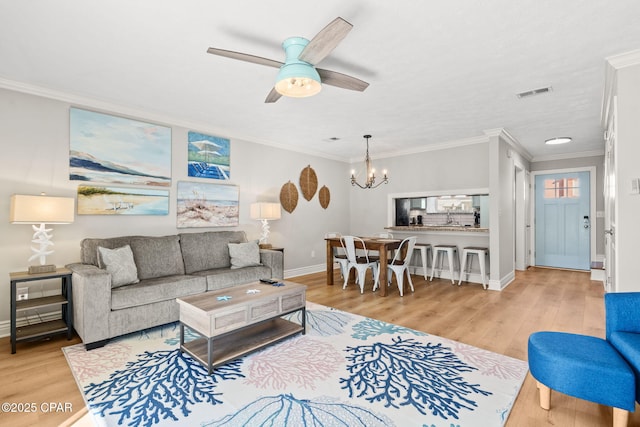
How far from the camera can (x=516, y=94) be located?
343 cm

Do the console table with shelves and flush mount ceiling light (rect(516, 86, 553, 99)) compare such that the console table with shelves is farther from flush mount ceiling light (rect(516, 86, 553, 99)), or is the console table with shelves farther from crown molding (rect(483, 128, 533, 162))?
crown molding (rect(483, 128, 533, 162))

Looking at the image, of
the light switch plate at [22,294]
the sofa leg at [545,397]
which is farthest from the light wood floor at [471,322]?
the light switch plate at [22,294]

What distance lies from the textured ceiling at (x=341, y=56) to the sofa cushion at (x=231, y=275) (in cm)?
203

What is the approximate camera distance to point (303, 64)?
87.8 inches

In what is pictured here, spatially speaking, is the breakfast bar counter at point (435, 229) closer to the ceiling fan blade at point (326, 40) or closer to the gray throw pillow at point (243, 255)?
the gray throw pillow at point (243, 255)

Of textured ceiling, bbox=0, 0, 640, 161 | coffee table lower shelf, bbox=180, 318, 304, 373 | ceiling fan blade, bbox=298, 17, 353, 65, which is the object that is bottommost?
coffee table lower shelf, bbox=180, 318, 304, 373

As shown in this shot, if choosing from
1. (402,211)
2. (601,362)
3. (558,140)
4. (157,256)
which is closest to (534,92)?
(558,140)

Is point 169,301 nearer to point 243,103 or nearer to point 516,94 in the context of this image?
point 243,103

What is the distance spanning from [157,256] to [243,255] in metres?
1.04

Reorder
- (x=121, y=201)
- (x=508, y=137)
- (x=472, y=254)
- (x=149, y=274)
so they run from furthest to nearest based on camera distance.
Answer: (x=472, y=254) < (x=508, y=137) < (x=121, y=201) < (x=149, y=274)

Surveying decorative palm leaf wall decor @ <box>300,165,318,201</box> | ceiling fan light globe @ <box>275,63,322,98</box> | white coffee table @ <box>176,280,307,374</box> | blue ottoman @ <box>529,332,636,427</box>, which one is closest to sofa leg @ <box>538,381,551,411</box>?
blue ottoman @ <box>529,332,636,427</box>

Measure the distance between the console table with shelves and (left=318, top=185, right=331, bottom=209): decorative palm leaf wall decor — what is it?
432 centimetres

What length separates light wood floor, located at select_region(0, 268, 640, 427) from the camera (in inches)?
75.7

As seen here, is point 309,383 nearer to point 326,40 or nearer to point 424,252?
point 326,40
